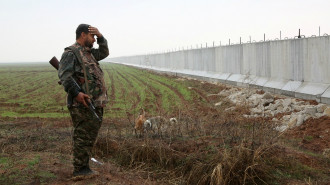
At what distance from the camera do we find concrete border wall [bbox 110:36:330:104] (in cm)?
1270

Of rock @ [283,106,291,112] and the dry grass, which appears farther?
rock @ [283,106,291,112]

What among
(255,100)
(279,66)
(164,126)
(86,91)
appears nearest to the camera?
(86,91)

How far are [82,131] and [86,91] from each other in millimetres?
527

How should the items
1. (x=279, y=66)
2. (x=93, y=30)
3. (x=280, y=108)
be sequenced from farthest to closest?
(x=279, y=66) < (x=280, y=108) < (x=93, y=30)

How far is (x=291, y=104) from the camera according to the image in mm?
12461

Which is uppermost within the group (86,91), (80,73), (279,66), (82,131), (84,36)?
(84,36)

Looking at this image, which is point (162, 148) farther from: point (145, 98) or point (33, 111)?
point (145, 98)

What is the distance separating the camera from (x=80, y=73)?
16.7ft

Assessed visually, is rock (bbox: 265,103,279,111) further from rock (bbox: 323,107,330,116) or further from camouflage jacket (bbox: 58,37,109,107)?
camouflage jacket (bbox: 58,37,109,107)

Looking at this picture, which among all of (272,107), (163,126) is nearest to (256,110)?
(272,107)

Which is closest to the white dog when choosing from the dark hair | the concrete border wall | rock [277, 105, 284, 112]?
the concrete border wall

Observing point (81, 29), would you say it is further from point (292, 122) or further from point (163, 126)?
point (292, 122)

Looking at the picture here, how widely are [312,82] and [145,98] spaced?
25.6 ft

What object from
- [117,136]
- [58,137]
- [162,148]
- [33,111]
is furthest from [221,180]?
[33,111]
